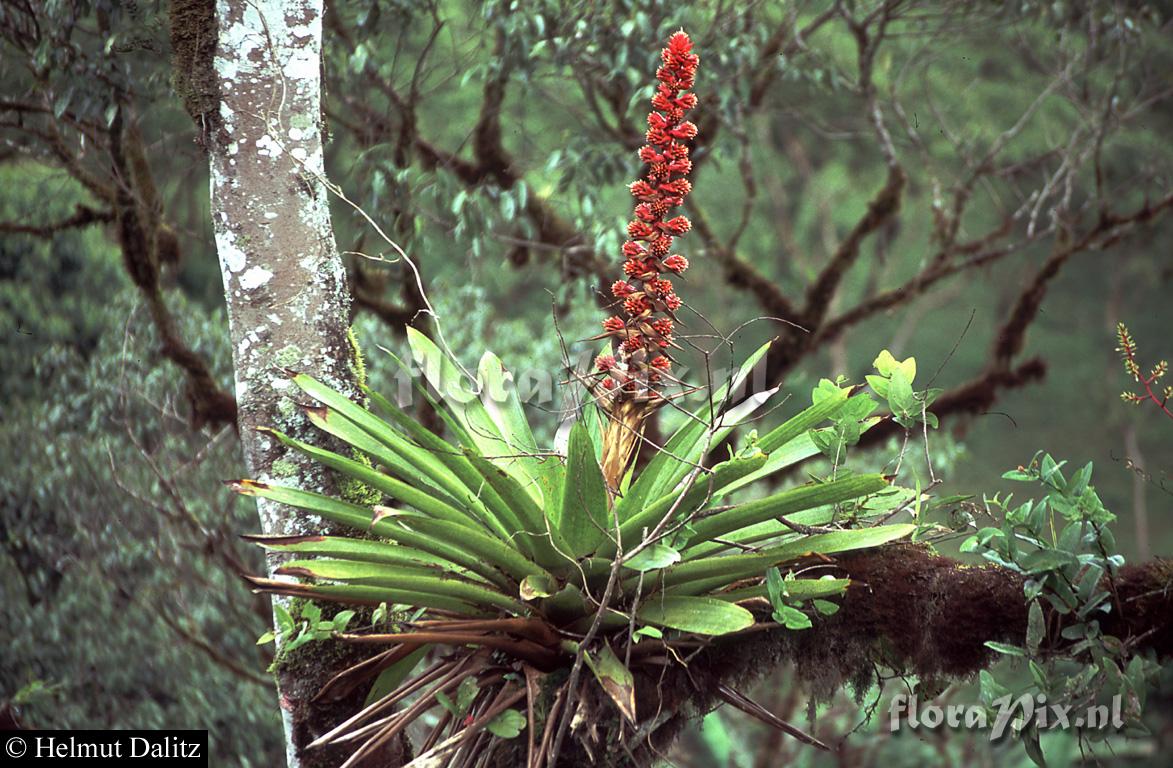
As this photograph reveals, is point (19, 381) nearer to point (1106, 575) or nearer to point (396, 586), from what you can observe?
point (396, 586)

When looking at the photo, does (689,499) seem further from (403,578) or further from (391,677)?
(391,677)

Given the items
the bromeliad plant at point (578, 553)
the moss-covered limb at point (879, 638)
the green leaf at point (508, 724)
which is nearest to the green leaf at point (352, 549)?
the bromeliad plant at point (578, 553)

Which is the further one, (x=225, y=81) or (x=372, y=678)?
(x=225, y=81)

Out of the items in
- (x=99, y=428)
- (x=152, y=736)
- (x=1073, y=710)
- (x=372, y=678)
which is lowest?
(x=152, y=736)

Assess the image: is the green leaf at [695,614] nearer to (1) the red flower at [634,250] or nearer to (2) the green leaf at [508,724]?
(2) the green leaf at [508,724]

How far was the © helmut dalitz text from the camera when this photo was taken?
3379 mm

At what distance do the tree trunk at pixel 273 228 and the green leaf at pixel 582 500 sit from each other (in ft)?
1.64

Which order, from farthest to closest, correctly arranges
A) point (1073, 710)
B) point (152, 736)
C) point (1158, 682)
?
point (152, 736), point (1073, 710), point (1158, 682)

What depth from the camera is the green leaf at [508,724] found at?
1.66m

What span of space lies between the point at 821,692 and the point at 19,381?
5.52 m

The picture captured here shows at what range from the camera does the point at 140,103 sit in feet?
15.6

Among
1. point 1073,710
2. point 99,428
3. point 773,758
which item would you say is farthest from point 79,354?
point 1073,710

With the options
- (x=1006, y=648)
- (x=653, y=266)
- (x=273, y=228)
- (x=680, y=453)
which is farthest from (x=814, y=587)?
(x=273, y=228)

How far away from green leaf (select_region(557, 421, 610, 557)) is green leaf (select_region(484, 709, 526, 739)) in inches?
10.4
